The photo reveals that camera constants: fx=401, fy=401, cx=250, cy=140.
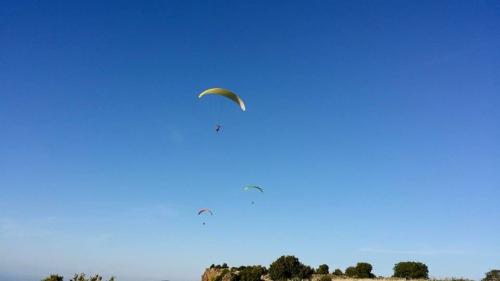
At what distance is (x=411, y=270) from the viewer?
7169 cm

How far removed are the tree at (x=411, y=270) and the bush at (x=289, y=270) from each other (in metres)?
16.0

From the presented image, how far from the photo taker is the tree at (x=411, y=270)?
231 ft

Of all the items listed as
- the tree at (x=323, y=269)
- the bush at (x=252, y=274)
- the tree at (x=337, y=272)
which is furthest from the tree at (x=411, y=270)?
the bush at (x=252, y=274)

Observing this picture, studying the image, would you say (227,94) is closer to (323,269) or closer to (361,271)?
(361,271)

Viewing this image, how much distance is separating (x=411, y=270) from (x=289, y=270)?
21.7 metres

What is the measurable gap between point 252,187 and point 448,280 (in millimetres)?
29233

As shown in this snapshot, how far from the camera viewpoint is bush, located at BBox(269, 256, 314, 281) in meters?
73.9

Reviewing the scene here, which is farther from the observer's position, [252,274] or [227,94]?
[252,274]

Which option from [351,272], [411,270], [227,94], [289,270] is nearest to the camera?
[227,94]

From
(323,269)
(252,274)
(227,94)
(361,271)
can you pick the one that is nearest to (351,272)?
(361,271)

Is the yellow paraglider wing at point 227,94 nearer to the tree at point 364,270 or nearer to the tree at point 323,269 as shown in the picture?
the tree at point 364,270

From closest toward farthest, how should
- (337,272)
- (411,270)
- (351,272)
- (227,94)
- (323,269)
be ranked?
1. (227,94)
2. (411,270)
3. (351,272)
4. (337,272)
5. (323,269)

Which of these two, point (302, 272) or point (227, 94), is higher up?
point (227, 94)

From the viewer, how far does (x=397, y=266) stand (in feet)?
247
